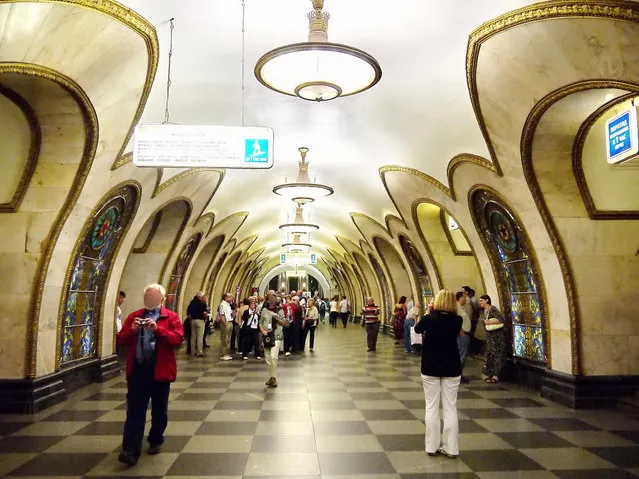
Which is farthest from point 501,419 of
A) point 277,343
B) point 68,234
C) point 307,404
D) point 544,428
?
point 68,234

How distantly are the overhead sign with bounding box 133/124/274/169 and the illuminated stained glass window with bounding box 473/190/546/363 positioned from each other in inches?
161

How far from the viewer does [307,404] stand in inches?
259

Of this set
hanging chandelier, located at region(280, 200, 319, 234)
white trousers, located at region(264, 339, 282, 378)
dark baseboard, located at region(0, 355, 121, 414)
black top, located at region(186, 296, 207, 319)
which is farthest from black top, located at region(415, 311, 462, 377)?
hanging chandelier, located at region(280, 200, 319, 234)

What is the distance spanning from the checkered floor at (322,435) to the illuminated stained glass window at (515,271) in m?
0.77

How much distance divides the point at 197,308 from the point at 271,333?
3.85 meters

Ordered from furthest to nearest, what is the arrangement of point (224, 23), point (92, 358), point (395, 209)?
point (395, 209) < point (92, 358) < point (224, 23)

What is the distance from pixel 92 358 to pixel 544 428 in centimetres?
631

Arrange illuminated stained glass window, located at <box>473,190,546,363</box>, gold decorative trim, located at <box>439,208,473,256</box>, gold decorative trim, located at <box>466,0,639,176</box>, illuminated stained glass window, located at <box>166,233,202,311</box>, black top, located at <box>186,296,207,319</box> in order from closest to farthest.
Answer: gold decorative trim, located at <box>466,0,639,176</box> → illuminated stained glass window, located at <box>473,190,546,363</box> → black top, located at <box>186,296,207,319</box> → gold decorative trim, located at <box>439,208,473,256</box> → illuminated stained glass window, located at <box>166,233,202,311</box>

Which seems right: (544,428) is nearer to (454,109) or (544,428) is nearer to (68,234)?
(454,109)

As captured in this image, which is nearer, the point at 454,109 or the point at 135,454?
the point at 135,454

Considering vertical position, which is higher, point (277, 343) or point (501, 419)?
point (277, 343)

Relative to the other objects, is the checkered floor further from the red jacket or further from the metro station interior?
the red jacket

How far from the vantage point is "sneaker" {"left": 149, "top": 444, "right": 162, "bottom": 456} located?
14.6 feet

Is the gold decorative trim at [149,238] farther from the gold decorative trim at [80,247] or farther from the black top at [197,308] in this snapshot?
the gold decorative trim at [80,247]
